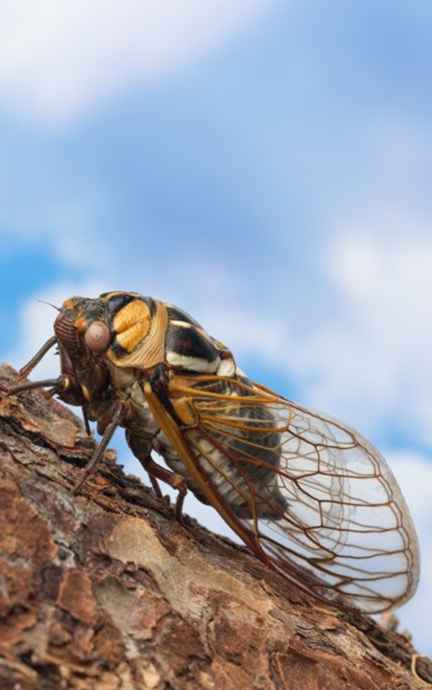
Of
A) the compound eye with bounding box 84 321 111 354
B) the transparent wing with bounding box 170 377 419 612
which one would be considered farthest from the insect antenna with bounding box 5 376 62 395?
the transparent wing with bounding box 170 377 419 612

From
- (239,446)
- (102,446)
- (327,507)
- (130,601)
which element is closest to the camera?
(130,601)

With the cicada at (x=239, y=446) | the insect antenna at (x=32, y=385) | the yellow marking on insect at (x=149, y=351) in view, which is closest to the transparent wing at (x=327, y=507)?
the cicada at (x=239, y=446)

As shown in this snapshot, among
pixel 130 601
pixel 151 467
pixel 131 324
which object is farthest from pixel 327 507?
pixel 130 601

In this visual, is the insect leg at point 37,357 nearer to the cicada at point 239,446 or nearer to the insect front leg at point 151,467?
the cicada at point 239,446

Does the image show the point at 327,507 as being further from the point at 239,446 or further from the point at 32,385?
the point at 32,385

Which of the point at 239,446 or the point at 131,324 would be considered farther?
the point at 239,446

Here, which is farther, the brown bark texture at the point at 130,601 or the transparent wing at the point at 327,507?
the transparent wing at the point at 327,507

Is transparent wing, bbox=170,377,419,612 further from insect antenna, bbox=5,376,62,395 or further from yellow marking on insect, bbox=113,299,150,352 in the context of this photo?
insect antenna, bbox=5,376,62,395

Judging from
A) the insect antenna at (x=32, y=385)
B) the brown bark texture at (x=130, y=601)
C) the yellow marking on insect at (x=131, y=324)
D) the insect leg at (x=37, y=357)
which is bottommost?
the brown bark texture at (x=130, y=601)
